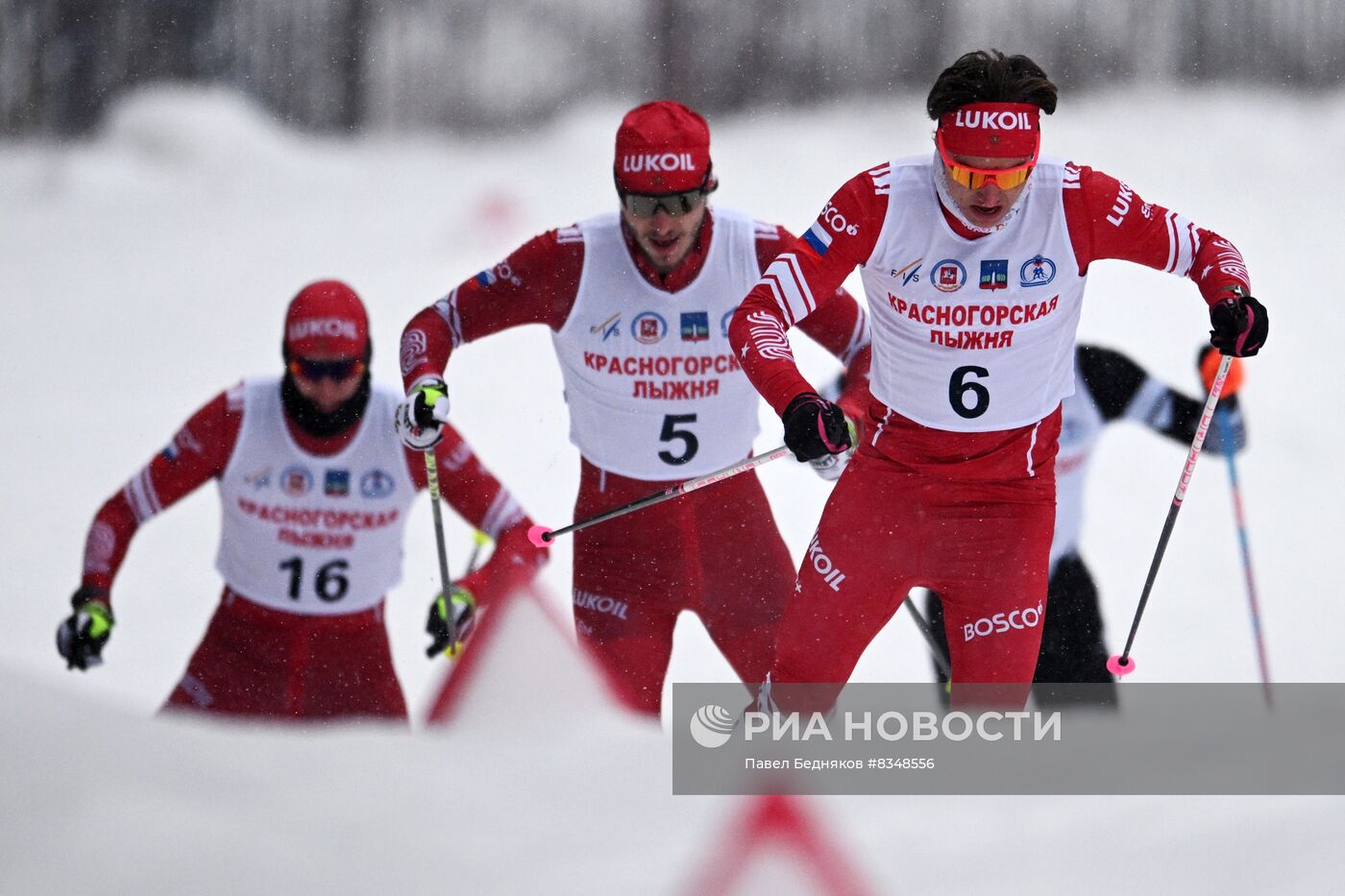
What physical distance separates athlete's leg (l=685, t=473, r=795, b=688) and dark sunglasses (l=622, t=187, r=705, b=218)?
80 cm

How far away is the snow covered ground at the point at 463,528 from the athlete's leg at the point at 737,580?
47 centimetres

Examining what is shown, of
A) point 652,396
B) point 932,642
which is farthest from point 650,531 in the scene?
point 932,642

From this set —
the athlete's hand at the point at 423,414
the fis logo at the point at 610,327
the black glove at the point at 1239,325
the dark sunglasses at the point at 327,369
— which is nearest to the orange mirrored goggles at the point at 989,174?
the black glove at the point at 1239,325

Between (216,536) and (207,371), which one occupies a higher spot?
(207,371)

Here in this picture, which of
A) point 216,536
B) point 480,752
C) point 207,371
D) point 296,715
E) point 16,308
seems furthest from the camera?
point 16,308

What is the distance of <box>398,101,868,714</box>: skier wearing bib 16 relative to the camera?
14.1 ft

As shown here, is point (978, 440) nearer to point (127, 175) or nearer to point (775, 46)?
point (775, 46)

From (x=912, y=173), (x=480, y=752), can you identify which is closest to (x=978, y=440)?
(x=912, y=173)

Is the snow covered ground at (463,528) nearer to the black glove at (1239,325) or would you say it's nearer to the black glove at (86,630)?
the black glove at (86,630)

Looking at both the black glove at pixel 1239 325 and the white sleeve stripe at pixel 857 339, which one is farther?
the white sleeve stripe at pixel 857 339

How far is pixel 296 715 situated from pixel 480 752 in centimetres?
170

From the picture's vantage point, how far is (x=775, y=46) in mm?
13250

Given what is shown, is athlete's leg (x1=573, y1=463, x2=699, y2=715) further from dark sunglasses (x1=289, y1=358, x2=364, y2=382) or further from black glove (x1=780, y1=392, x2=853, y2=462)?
black glove (x1=780, y1=392, x2=853, y2=462)

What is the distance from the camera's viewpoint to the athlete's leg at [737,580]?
175 inches
